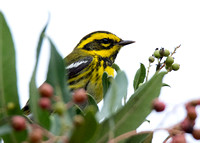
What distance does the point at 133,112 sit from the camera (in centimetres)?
166

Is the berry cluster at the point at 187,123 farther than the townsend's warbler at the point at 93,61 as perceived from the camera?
No

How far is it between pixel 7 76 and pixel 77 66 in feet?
13.5

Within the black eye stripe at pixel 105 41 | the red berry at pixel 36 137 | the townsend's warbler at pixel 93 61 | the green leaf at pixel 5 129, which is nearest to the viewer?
the red berry at pixel 36 137

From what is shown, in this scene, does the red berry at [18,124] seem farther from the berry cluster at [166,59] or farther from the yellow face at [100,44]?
the yellow face at [100,44]

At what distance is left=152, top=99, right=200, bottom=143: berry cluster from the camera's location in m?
1.39

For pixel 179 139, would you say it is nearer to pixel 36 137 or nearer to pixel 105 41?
pixel 36 137

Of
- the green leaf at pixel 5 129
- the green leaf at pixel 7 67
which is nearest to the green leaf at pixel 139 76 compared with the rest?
the green leaf at pixel 7 67

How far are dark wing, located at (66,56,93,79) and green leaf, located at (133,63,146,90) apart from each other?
2.66 m

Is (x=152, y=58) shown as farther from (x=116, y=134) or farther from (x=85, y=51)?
(x=85, y=51)

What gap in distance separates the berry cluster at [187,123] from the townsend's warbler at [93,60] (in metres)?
3.79

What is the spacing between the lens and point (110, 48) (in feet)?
21.5

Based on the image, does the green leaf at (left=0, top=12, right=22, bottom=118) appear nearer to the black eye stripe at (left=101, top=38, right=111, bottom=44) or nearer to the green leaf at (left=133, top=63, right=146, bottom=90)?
the green leaf at (left=133, top=63, right=146, bottom=90)

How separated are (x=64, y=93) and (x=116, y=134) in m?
0.30

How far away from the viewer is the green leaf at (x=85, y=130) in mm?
1301
